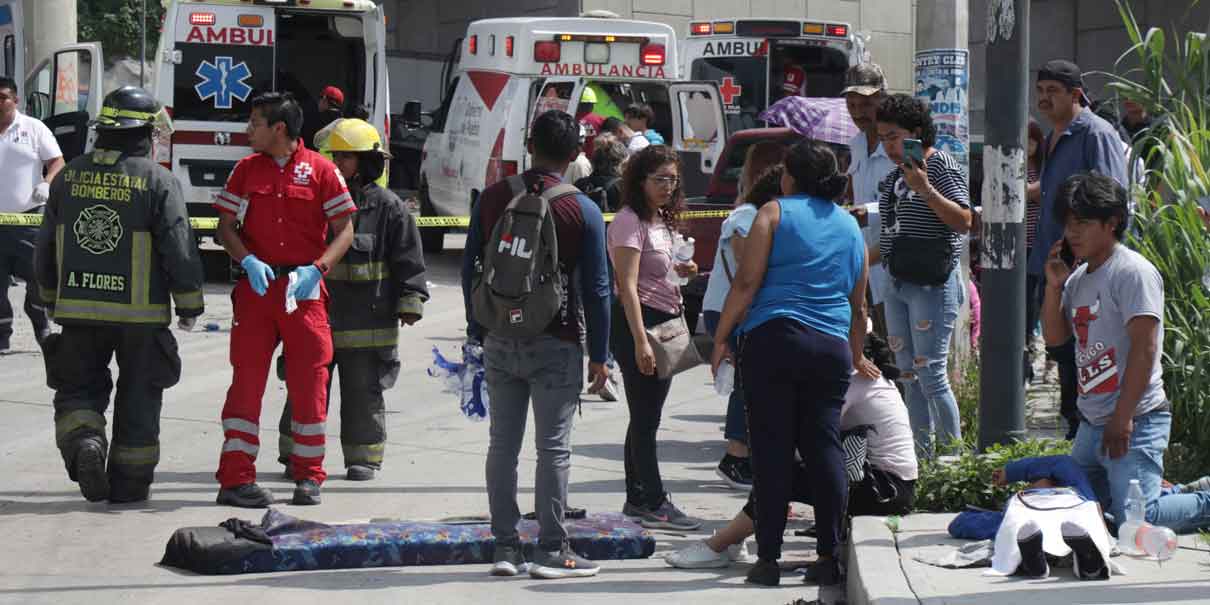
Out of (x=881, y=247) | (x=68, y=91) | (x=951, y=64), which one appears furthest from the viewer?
(x=68, y=91)

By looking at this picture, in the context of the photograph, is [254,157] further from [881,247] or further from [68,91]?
[68,91]

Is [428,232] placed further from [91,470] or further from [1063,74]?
[1063,74]

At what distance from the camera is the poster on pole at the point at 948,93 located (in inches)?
402

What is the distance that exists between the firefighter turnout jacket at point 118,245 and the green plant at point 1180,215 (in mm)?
Answer: 4237

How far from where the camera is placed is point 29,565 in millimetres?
6793

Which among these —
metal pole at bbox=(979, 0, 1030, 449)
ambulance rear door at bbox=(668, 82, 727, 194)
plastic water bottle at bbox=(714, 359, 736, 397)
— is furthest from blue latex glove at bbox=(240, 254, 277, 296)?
ambulance rear door at bbox=(668, 82, 727, 194)

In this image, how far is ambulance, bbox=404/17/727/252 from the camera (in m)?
17.8

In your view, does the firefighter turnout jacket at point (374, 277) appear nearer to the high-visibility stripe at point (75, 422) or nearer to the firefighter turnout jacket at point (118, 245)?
the firefighter turnout jacket at point (118, 245)

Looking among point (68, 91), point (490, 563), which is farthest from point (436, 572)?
point (68, 91)

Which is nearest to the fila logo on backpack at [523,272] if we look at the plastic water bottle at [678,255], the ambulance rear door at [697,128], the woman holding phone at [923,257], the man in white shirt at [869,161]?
the plastic water bottle at [678,255]

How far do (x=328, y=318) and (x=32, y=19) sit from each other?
1559cm

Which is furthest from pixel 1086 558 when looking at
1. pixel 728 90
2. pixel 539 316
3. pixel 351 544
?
pixel 728 90

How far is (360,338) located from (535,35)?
32.3 ft

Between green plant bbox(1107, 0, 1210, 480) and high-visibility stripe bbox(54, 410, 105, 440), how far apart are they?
468 centimetres
